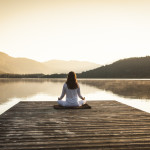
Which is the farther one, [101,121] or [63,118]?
[63,118]

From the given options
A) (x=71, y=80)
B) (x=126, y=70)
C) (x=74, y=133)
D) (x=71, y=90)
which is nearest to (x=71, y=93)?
(x=71, y=90)

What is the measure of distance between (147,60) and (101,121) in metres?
137

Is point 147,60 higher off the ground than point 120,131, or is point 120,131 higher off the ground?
point 147,60

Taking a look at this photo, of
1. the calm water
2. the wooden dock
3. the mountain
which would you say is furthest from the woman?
the mountain

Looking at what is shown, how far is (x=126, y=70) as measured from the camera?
132625mm

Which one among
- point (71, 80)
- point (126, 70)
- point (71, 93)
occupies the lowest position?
point (71, 93)

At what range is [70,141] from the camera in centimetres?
490

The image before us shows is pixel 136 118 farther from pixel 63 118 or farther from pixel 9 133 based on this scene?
pixel 9 133

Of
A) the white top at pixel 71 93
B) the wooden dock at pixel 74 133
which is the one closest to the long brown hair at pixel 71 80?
the white top at pixel 71 93

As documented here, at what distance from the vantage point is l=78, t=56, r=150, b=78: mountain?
414 feet

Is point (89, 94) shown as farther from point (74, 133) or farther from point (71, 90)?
point (74, 133)

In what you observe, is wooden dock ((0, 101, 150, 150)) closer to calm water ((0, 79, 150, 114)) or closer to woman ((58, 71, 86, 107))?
woman ((58, 71, 86, 107))

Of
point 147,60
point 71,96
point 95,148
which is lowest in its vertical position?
point 95,148

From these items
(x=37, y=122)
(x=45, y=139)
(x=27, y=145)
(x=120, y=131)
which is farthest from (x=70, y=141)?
(x=37, y=122)
